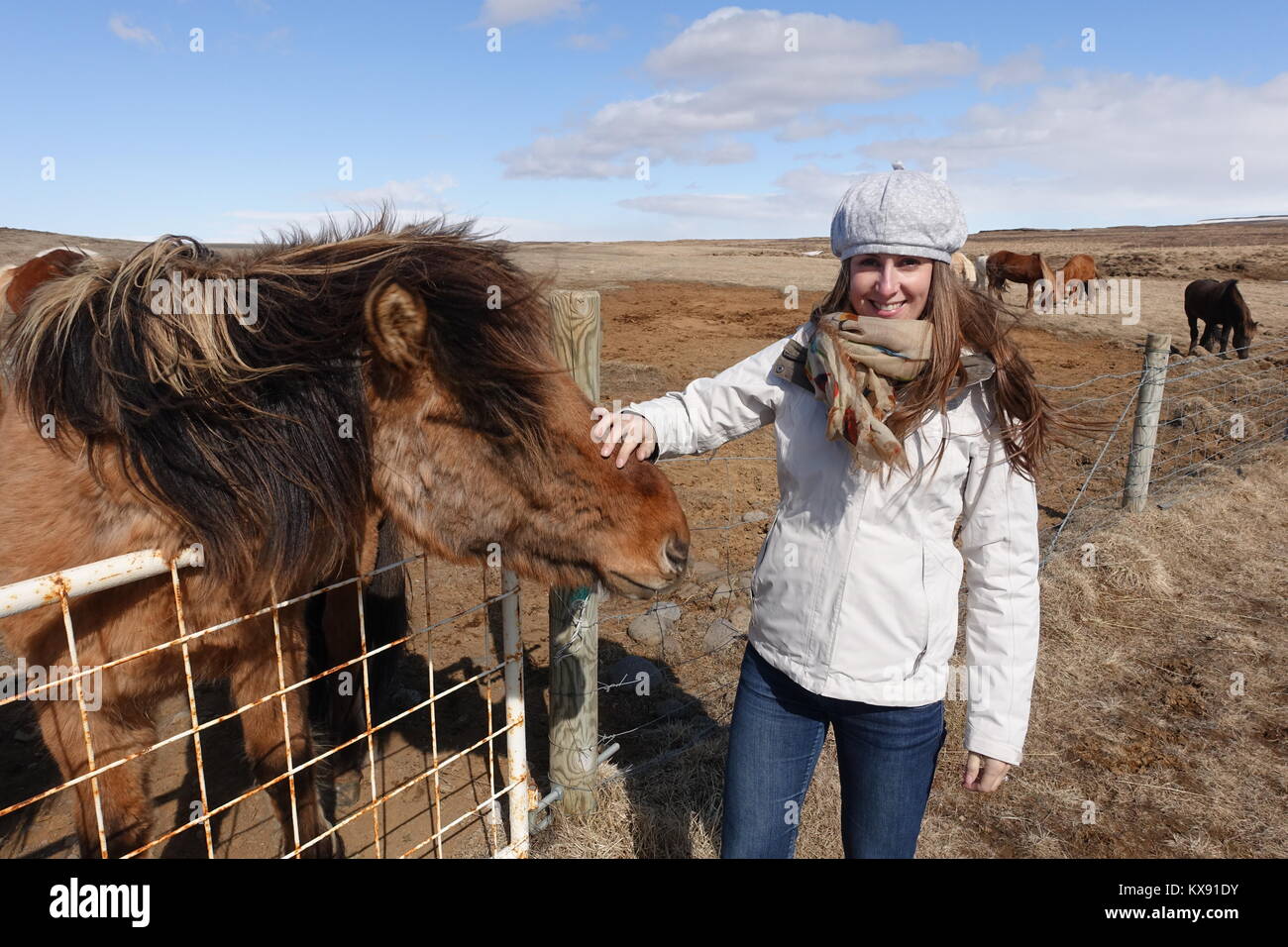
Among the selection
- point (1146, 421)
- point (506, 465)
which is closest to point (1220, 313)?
point (1146, 421)

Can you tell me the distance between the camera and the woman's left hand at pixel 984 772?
6.37 feet

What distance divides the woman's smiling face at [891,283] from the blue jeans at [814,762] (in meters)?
1.00

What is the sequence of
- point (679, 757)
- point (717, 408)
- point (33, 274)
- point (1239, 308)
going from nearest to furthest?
1. point (717, 408)
2. point (33, 274)
3. point (679, 757)
4. point (1239, 308)

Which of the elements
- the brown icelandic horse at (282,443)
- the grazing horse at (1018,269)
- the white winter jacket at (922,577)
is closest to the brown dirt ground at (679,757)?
the brown icelandic horse at (282,443)

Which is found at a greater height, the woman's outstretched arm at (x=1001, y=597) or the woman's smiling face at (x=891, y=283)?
the woman's smiling face at (x=891, y=283)

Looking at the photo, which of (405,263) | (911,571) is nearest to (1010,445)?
(911,571)

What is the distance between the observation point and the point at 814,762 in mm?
2074

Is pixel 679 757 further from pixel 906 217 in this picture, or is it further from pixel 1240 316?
pixel 1240 316

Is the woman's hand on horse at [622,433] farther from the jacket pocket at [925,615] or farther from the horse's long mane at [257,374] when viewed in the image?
the jacket pocket at [925,615]

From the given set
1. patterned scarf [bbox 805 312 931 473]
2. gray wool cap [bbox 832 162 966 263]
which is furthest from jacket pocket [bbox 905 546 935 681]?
gray wool cap [bbox 832 162 966 263]

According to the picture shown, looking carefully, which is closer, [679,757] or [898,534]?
[898,534]

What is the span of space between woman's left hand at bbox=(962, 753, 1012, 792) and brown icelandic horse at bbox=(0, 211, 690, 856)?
92 cm

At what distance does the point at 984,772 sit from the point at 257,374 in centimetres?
208
